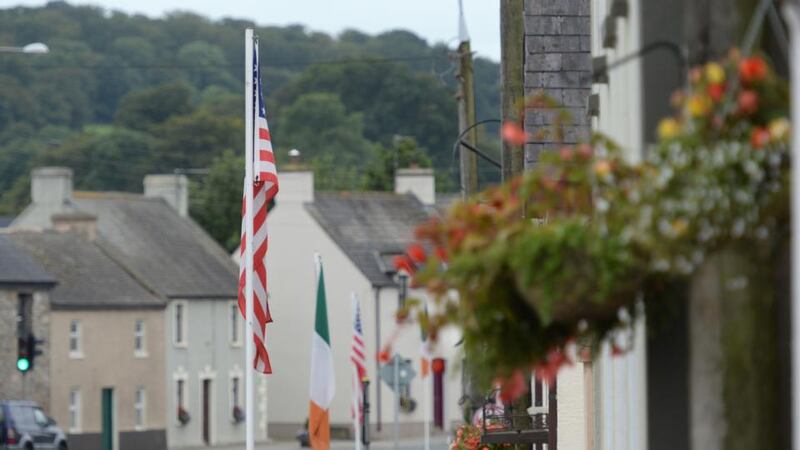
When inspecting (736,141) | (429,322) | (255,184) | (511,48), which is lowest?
(429,322)

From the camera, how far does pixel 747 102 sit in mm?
5902

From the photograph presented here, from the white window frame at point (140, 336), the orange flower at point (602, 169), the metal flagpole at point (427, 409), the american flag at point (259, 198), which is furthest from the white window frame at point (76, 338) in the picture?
the orange flower at point (602, 169)

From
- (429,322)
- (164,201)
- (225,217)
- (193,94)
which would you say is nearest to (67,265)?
(164,201)

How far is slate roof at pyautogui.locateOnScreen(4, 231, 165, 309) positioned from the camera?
6335 cm

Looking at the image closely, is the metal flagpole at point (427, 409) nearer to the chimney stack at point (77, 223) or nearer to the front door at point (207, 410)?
the front door at point (207, 410)

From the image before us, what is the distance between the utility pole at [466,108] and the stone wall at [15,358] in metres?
29.1

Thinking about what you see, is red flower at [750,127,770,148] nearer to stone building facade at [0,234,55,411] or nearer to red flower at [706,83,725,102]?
red flower at [706,83,725,102]

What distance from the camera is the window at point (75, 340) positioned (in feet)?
205

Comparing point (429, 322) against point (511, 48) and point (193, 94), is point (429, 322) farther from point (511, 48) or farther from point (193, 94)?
point (193, 94)

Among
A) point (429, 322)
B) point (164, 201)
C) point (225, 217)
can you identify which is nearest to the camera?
point (429, 322)

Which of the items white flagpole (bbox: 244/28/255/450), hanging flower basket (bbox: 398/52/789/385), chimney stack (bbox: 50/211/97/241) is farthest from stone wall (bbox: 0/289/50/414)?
hanging flower basket (bbox: 398/52/789/385)

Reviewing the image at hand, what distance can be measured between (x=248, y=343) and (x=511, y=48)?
4.96 metres

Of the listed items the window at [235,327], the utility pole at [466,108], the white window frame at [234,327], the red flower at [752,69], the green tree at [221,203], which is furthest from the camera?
the green tree at [221,203]

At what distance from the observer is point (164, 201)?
78.9 metres
